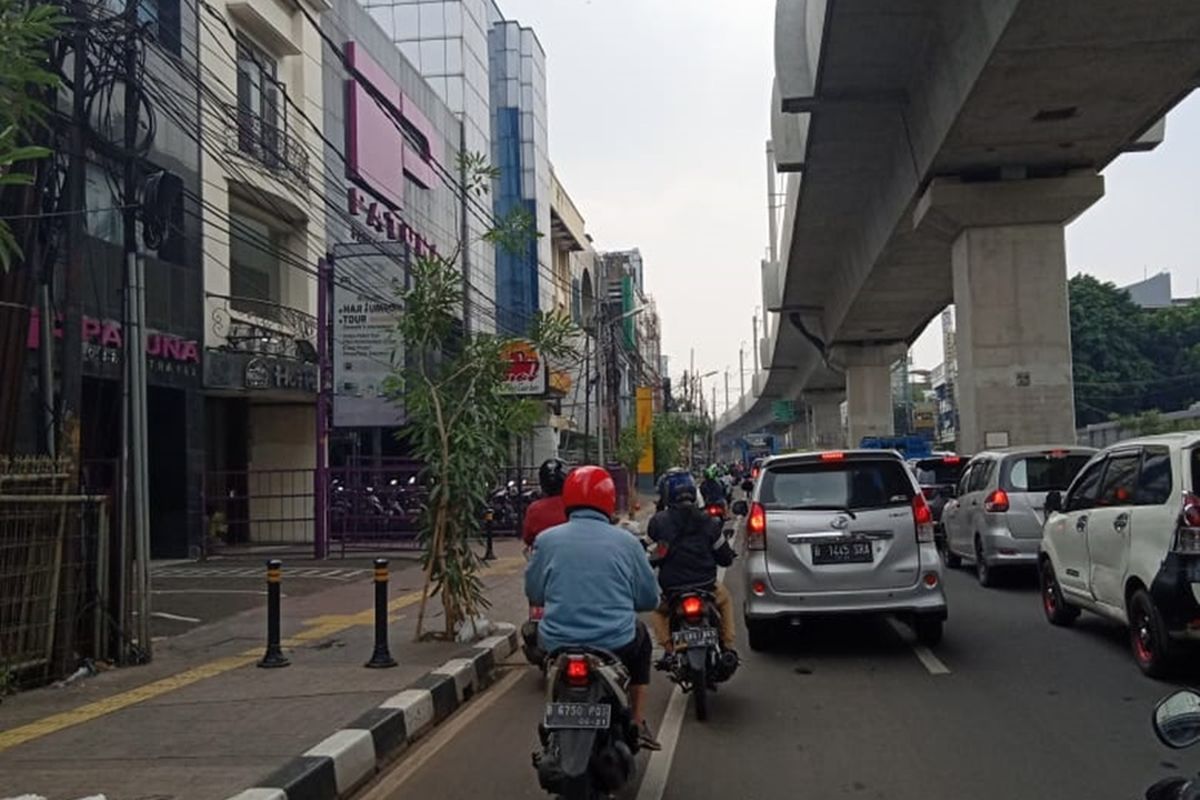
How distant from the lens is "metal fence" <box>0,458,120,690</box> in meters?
8.49

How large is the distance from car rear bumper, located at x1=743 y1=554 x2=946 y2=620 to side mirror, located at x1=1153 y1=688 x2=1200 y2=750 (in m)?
6.17

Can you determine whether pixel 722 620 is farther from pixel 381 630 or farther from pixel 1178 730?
pixel 1178 730

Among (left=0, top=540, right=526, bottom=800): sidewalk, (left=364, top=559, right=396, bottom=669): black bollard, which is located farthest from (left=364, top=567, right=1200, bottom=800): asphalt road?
(left=364, top=559, right=396, bottom=669): black bollard

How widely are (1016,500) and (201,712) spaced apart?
9746mm

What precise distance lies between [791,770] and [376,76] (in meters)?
28.4

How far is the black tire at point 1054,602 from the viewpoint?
10875mm

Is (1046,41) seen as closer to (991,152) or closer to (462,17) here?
(991,152)

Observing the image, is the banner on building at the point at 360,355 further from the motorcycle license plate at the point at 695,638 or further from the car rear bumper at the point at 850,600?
the motorcycle license plate at the point at 695,638

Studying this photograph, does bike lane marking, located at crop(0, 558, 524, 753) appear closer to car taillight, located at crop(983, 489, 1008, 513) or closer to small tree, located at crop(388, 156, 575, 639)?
small tree, located at crop(388, 156, 575, 639)

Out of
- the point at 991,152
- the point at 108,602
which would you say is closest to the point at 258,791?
the point at 108,602

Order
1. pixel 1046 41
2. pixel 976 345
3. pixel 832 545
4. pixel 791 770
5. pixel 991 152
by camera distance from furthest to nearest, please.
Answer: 1. pixel 976 345
2. pixel 991 152
3. pixel 1046 41
4. pixel 832 545
5. pixel 791 770

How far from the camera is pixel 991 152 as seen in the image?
2103cm

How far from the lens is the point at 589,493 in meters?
5.72

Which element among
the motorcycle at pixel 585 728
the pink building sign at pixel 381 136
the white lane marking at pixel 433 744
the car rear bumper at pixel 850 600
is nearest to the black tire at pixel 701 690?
the white lane marking at pixel 433 744
